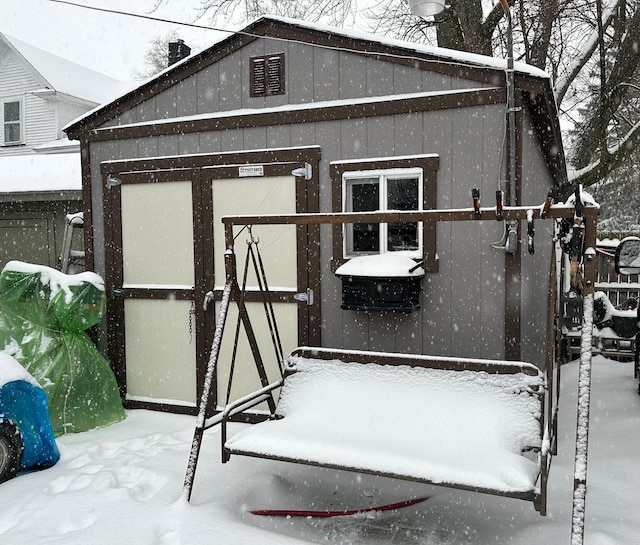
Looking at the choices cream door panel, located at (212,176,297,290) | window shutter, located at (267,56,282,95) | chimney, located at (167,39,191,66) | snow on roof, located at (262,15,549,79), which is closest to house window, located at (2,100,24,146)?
chimney, located at (167,39,191,66)

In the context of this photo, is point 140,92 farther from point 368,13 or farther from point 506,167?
point 368,13

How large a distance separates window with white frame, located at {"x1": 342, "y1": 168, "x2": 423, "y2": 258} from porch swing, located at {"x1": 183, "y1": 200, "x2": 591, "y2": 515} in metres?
0.94

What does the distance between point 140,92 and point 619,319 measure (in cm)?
593

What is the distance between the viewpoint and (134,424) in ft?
18.7

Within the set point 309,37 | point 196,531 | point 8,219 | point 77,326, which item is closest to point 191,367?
point 77,326

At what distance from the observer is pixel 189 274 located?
230 inches

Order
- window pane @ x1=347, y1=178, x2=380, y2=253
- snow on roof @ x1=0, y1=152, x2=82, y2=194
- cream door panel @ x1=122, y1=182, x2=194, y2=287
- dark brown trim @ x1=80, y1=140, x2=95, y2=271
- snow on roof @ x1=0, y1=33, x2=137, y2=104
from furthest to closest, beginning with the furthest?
snow on roof @ x1=0, y1=33, x2=137, y2=104
snow on roof @ x1=0, y1=152, x2=82, y2=194
dark brown trim @ x1=80, y1=140, x2=95, y2=271
cream door panel @ x1=122, y1=182, x2=194, y2=287
window pane @ x1=347, y1=178, x2=380, y2=253

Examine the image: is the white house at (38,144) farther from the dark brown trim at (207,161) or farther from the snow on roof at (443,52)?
the snow on roof at (443,52)

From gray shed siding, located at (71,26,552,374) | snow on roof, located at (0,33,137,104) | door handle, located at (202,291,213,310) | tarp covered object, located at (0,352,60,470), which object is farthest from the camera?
snow on roof, located at (0,33,137,104)

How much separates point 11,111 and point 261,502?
14.0 meters

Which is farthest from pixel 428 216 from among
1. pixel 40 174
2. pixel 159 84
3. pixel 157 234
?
pixel 40 174

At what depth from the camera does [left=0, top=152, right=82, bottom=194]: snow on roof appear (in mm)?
9641

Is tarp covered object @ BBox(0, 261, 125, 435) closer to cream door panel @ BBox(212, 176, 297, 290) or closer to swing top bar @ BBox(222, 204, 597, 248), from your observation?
cream door panel @ BBox(212, 176, 297, 290)

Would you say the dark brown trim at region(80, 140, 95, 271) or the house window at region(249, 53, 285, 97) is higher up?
the house window at region(249, 53, 285, 97)
